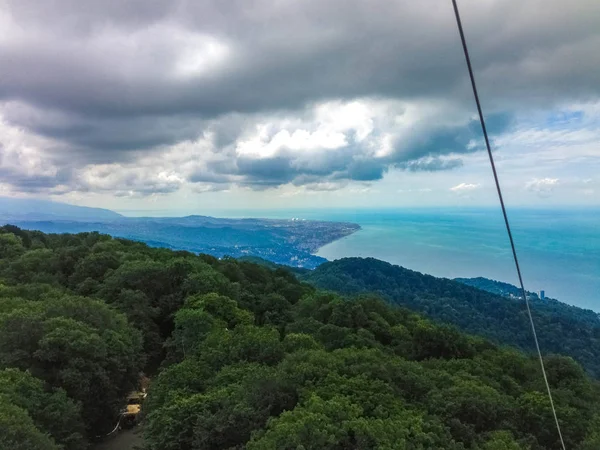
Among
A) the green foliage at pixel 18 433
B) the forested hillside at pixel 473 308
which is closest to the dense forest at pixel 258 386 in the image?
the green foliage at pixel 18 433

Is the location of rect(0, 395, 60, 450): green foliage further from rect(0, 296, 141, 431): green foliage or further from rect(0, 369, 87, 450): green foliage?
rect(0, 296, 141, 431): green foliage

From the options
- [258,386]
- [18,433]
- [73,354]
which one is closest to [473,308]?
[258,386]

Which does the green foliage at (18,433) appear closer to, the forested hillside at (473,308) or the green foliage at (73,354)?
the green foliage at (73,354)

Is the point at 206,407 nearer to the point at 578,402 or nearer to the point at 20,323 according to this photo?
the point at 20,323

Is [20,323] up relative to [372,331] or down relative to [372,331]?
up

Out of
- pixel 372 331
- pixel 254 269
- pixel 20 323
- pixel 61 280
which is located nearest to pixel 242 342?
pixel 20 323

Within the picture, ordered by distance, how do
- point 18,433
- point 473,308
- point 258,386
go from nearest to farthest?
1. point 18,433
2. point 258,386
3. point 473,308

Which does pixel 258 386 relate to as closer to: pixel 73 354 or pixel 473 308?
pixel 73 354

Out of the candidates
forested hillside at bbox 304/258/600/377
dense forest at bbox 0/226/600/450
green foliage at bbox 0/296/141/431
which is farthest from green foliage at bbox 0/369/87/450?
forested hillside at bbox 304/258/600/377
